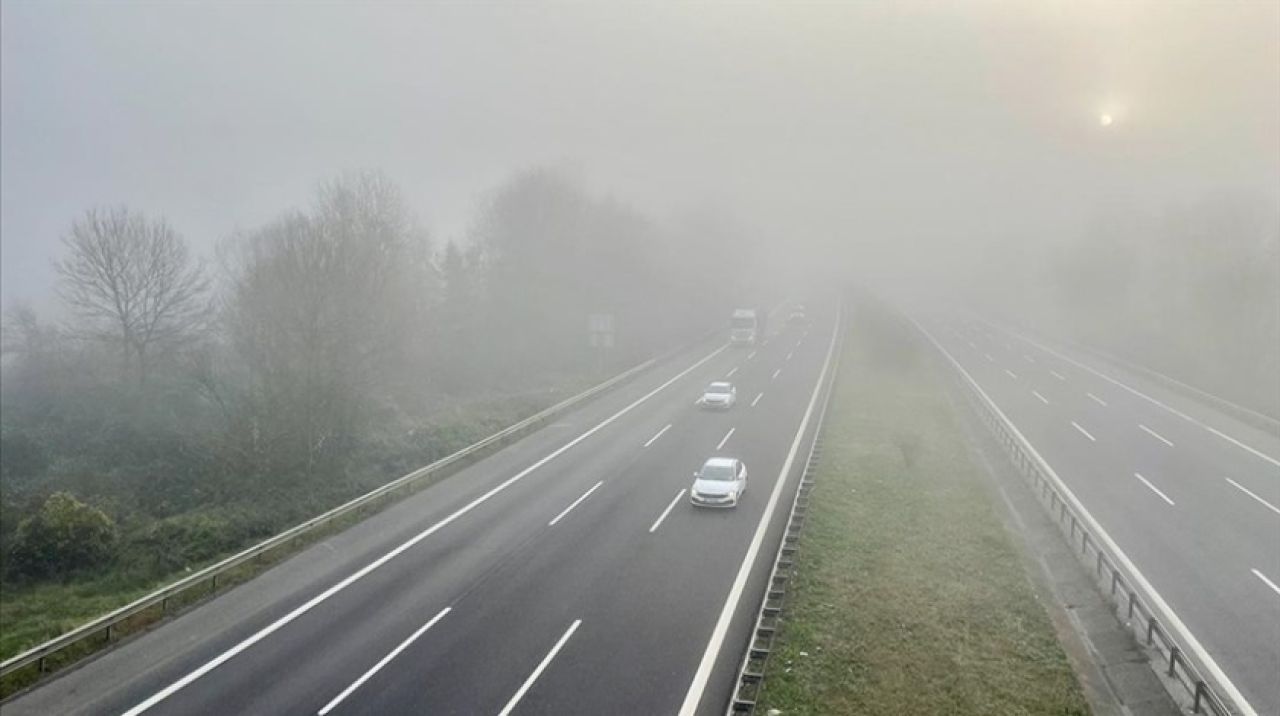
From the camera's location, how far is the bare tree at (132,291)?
50.2 meters

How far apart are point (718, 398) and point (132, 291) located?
38.6 metres

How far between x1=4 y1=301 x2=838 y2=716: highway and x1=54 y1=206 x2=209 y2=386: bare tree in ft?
94.9

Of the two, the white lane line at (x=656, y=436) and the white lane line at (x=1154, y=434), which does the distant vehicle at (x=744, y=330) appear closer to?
the white lane line at (x=656, y=436)

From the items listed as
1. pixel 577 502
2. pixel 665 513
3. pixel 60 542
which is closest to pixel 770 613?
pixel 665 513

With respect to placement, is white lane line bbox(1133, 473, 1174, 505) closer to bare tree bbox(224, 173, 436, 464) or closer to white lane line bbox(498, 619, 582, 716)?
white lane line bbox(498, 619, 582, 716)

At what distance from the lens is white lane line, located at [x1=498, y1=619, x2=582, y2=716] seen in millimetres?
15969

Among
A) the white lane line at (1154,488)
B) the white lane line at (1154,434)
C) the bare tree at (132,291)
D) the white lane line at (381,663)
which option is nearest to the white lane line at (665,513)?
the white lane line at (381,663)

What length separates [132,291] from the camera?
2024 inches

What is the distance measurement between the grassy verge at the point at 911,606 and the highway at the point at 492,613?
1.62m

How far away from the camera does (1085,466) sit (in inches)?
1359

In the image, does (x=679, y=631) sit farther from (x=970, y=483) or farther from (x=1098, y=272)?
(x=1098, y=272)

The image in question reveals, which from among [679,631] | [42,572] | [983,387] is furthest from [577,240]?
[679,631]

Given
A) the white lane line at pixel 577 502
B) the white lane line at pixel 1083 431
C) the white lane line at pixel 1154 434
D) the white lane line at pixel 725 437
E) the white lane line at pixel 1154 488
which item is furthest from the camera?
the white lane line at pixel 1083 431

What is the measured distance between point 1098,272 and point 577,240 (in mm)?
66064
